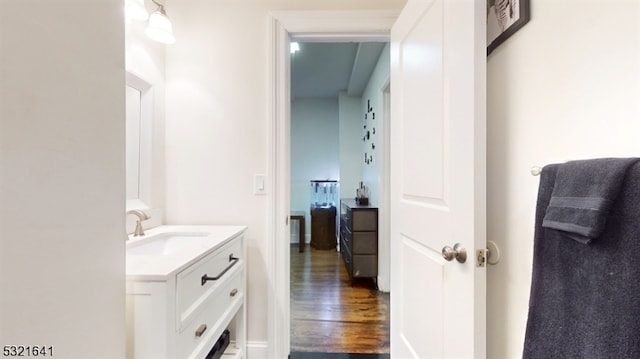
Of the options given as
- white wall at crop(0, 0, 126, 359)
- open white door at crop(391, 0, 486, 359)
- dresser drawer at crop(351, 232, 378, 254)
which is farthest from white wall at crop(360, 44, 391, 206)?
white wall at crop(0, 0, 126, 359)

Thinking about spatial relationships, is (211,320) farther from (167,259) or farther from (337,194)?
(337,194)

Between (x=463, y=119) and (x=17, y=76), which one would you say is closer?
(x=17, y=76)

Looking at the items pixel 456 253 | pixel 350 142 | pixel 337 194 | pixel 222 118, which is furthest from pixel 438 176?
pixel 337 194

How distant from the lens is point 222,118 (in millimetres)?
1824

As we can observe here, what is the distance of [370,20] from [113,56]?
1.49m

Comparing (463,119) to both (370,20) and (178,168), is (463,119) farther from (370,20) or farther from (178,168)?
(178,168)

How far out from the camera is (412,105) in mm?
1338

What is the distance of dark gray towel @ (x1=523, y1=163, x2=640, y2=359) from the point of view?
0.53 m

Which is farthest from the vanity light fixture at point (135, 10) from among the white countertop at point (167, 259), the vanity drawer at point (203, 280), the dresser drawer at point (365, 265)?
the dresser drawer at point (365, 265)

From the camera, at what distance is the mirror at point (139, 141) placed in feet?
5.25

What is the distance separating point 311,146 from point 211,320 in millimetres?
4390

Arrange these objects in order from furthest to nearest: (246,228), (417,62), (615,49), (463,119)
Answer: (246,228) < (417,62) < (463,119) < (615,49)

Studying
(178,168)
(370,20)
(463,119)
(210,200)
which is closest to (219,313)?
(210,200)

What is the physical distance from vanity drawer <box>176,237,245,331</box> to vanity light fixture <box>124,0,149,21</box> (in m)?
1.21
